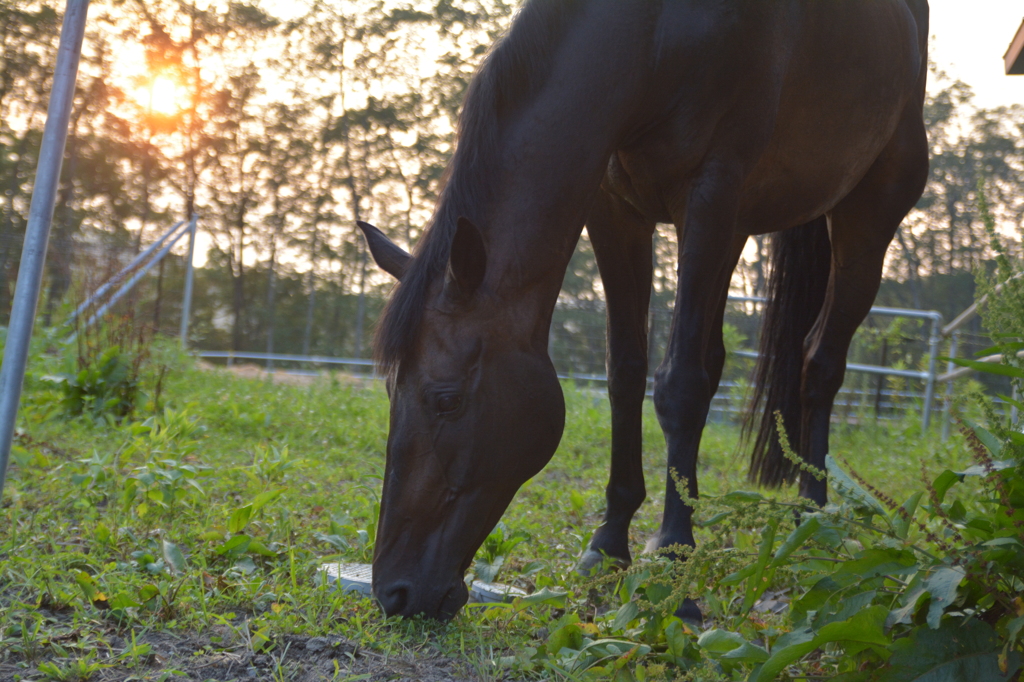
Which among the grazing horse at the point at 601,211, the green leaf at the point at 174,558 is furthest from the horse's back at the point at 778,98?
the green leaf at the point at 174,558

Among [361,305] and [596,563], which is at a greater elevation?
[361,305]

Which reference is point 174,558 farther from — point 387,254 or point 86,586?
point 387,254

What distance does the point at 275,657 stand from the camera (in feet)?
4.96

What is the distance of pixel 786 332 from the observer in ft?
11.3

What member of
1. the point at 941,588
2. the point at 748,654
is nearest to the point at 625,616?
the point at 748,654

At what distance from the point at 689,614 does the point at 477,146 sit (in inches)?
53.7

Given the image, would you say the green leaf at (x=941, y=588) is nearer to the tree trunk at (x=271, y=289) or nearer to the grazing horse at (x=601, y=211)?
the grazing horse at (x=601, y=211)

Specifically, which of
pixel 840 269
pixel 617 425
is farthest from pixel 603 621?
pixel 840 269

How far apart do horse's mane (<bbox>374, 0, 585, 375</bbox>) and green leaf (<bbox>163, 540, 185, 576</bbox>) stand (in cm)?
79

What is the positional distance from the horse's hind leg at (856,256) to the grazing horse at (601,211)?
353 millimetres

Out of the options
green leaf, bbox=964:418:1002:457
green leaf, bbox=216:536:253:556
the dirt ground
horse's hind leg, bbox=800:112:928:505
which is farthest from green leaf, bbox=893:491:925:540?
horse's hind leg, bbox=800:112:928:505

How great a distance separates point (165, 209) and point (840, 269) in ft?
73.5

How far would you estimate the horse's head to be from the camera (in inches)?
69.9

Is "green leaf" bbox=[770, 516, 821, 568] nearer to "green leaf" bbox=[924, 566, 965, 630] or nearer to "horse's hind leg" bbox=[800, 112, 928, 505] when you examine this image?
"green leaf" bbox=[924, 566, 965, 630]
